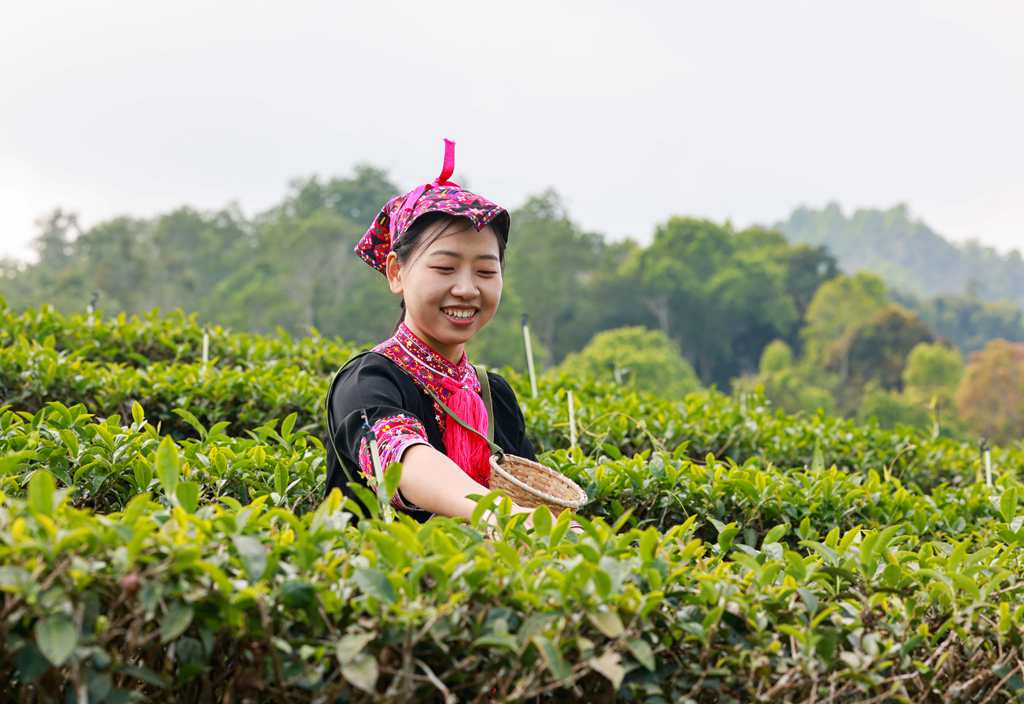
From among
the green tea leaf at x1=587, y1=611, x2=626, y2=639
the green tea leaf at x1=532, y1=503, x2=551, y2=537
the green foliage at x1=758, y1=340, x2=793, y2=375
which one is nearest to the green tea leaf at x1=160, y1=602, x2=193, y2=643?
the green tea leaf at x1=587, y1=611, x2=626, y2=639

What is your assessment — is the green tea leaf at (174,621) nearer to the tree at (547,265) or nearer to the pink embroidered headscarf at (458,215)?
the pink embroidered headscarf at (458,215)

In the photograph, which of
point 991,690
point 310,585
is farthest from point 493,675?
point 991,690

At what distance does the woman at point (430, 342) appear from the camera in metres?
2.81

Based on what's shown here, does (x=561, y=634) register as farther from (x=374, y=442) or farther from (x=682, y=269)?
(x=682, y=269)

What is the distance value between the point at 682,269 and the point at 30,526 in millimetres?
70142

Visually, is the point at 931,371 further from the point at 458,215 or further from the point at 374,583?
the point at 374,583

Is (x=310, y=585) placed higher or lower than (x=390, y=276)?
lower

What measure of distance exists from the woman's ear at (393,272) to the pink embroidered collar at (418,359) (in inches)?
4.4

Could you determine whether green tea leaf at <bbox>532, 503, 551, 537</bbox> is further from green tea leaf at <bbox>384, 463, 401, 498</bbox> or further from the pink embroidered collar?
the pink embroidered collar

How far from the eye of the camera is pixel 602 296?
6962 cm

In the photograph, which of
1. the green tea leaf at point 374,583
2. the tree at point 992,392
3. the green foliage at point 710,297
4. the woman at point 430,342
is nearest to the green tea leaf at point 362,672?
the green tea leaf at point 374,583

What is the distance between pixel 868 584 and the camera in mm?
2373

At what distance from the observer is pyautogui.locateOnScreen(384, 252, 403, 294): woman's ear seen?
312 centimetres

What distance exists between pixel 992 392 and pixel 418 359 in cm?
4803
